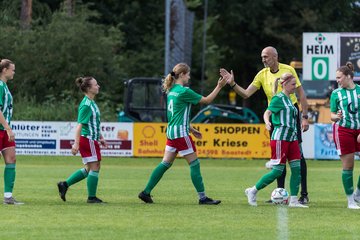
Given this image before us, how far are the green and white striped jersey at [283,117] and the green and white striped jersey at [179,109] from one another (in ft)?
3.66

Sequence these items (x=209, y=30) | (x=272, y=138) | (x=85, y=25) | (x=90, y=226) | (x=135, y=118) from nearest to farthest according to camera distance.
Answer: (x=90, y=226) < (x=272, y=138) < (x=135, y=118) < (x=85, y=25) < (x=209, y=30)

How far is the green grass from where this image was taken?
38.4 ft

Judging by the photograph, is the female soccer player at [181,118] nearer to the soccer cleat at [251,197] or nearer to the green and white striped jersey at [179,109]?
the green and white striped jersey at [179,109]

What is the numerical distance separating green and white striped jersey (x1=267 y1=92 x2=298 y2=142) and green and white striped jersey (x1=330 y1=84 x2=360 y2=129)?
1.91 ft

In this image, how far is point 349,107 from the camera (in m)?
14.7

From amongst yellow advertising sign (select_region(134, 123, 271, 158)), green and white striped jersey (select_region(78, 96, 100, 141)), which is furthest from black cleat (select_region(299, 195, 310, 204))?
yellow advertising sign (select_region(134, 123, 271, 158))

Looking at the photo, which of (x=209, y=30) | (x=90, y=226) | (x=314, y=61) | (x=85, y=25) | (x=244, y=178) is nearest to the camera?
(x=90, y=226)

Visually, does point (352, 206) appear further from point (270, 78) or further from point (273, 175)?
point (270, 78)

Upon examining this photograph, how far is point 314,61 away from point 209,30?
107 ft

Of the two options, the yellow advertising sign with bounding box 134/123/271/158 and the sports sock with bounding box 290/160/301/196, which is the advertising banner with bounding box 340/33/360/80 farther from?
the sports sock with bounding box 290/160/301/196

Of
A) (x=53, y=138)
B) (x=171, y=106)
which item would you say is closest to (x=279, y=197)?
(x=171, y=106)

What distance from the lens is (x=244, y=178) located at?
23203 millimetres

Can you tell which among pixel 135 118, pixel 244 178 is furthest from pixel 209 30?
pixel 244 178

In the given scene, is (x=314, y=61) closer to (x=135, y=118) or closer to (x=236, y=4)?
(x=135, y=118)
